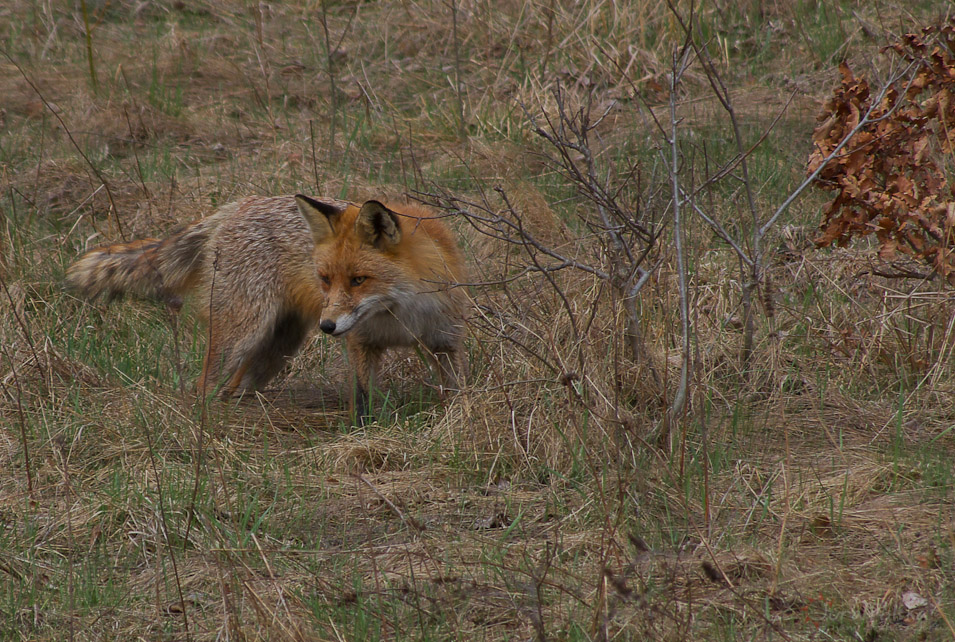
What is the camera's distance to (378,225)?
227 inches

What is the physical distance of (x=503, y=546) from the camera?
162 inches

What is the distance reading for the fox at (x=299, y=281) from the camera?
5789 mm

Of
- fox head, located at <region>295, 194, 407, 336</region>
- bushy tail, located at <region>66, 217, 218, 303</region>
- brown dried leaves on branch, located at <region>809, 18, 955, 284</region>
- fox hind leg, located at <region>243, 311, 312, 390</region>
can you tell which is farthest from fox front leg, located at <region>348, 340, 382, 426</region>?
brown dried leaves on branch, located at <region>809, 18, 955, 284</region>

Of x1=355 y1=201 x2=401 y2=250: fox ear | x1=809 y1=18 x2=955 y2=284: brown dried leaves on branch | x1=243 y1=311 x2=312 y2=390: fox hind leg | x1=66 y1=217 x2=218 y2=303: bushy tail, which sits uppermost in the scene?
x1=809 y1=18 x2=955 y2=284: brown dried leaves on branch

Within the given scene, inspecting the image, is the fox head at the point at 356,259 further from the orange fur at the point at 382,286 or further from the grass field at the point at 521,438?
the grass field at the point at 521,438

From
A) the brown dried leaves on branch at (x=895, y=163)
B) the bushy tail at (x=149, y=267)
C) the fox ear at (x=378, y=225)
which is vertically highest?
the brown dried leaves on branch at (x=895, y=163)

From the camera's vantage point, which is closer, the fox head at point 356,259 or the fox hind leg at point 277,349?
the fox head at point 356,259

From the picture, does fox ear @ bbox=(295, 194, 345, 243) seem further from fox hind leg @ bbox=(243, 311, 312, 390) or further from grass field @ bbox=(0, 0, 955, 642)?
fox hind leg @ bbox=(243, 311, 312, 390)

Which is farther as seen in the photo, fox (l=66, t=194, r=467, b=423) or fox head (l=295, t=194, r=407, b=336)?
fox (l=66, t=194, r=467, b=423)

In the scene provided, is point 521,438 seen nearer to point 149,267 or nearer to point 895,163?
point 895,163

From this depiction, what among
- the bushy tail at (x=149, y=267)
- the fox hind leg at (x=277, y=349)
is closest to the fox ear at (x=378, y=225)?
the fox hind leg at (x=277, y=349)

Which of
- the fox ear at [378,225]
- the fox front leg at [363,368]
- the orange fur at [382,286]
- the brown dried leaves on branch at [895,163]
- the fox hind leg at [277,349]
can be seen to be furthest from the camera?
the fox hind leg at [277,349]

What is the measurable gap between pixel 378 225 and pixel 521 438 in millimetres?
1599

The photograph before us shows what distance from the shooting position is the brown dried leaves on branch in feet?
17.3
